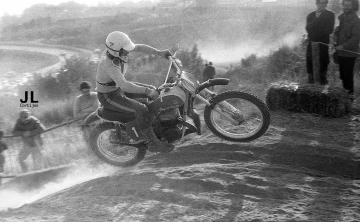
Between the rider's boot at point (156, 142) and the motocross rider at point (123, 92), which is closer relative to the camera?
the motocross rider at point (123, 92)

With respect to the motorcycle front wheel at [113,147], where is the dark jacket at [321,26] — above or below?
above

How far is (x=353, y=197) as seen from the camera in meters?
4.88

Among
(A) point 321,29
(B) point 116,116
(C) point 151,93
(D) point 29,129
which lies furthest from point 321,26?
(D) point 29,129

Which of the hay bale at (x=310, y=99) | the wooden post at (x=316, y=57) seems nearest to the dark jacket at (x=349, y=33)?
the wooden post at (x=316, y=57)

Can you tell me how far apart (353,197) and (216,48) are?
150ft

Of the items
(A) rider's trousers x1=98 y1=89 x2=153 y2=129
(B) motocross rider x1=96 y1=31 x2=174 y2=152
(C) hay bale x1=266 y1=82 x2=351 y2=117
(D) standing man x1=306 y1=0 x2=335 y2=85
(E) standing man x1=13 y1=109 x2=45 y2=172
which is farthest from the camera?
(E) standing man x1=13 y1=109 x2=45 y2=172

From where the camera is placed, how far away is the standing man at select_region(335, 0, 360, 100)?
7.84m

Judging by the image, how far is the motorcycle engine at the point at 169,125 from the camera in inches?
248

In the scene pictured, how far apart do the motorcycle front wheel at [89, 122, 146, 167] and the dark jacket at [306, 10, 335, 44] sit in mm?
4183

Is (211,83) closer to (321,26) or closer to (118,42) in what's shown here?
(118,42)

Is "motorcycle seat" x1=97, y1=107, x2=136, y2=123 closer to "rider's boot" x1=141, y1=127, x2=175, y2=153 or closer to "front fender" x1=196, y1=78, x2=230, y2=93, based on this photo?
"rider's boot" x1=141, y1=127, x2=175, y2=153

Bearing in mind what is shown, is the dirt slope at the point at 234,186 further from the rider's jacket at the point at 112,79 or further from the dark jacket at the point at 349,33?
the dark jacket at the point at 349,33

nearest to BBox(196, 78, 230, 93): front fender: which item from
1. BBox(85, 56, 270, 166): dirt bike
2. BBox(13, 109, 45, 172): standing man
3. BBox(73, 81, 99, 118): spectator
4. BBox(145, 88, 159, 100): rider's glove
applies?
BBox(85, 56, 270, 166): dirt bike

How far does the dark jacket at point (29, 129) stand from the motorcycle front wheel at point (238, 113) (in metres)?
4.29
